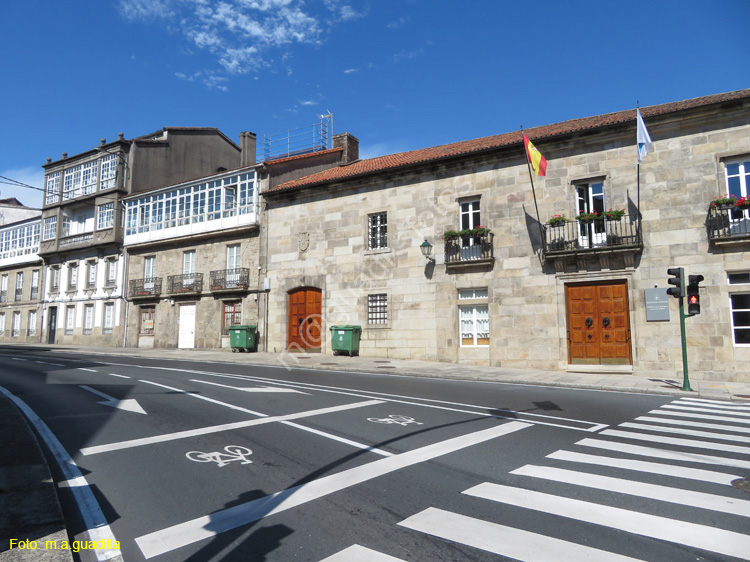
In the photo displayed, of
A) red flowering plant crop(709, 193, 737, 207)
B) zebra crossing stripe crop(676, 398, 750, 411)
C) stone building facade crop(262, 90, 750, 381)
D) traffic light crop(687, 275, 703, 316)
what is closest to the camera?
zebra crossing stripe crop(676, 398, 750, 411)

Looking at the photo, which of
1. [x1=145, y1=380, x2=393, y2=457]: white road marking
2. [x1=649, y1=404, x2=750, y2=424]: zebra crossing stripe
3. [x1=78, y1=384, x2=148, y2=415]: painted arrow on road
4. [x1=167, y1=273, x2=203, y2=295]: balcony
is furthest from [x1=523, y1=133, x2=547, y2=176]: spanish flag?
[x1=167, y1=273, x2=203, y2=295]: balcony

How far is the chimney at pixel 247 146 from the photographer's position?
31297mm

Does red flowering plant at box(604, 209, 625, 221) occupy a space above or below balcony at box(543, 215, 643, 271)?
above

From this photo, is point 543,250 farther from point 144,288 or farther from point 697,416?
point 144,288

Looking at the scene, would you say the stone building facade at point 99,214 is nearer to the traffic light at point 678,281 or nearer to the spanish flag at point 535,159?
the spanish flag at point 535,159

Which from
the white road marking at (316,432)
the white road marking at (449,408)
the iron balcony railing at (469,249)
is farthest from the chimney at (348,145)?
the white road marking at (316,432)

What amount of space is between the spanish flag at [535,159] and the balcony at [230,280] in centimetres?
1513

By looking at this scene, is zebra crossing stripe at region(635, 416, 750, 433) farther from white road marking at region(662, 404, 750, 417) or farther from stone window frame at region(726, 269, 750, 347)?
stone window frame at region(726, 269, 750, 347)

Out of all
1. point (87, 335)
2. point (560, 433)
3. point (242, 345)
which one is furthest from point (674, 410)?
point (87, 335)

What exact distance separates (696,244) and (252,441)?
14.9 meters

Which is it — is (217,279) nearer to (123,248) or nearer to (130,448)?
(123,248)

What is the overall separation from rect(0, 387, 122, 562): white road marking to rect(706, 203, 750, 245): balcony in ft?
54.8

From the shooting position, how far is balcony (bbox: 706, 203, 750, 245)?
14.7 m

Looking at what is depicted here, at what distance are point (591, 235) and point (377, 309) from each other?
8.81 metres
